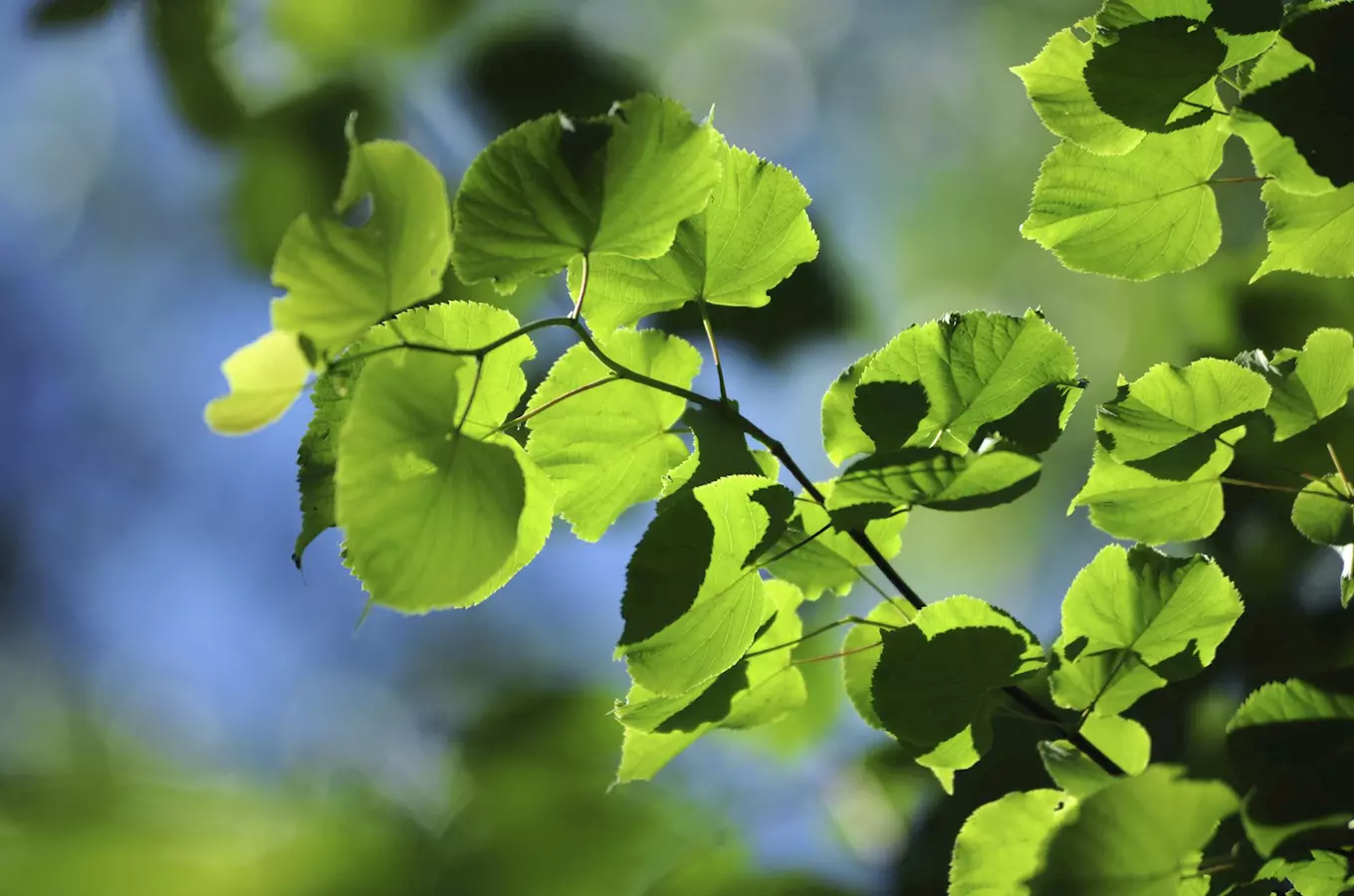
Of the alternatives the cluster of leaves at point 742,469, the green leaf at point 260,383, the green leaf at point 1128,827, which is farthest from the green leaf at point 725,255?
the green leaf at point 1128,827

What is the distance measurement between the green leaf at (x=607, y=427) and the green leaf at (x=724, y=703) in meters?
Answer: 0.08

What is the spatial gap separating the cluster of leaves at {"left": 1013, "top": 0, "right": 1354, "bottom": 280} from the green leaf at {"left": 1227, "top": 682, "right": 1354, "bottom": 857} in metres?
0.17

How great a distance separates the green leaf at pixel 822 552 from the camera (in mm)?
355

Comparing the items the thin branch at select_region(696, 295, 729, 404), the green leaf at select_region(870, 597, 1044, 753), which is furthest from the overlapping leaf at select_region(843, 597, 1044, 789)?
the thin branch at select_region(696, 295, 729, 404)

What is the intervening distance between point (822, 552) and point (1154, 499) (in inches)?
5.8

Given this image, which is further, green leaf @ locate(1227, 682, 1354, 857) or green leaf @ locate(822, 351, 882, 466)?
green leaf @ locate(822, 351, 882, 466)

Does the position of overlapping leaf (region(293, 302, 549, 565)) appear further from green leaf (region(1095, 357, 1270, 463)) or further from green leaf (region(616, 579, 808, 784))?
green leaf (region(1095, 357, 1270, 463))

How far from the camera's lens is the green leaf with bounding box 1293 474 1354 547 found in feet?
1.20

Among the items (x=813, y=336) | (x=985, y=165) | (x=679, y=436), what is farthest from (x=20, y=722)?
(x=985, y=165)

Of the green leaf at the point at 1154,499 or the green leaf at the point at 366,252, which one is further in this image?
the green leaf at the point at 1154,499

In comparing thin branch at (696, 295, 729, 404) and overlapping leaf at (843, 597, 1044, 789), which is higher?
thin branch at (696, 295, 729, 404)

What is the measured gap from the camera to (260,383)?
265 millimetres

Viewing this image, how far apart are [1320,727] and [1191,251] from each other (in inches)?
7.8

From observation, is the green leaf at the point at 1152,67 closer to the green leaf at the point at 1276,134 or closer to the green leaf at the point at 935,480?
the green leaf at the point at 1276,134
